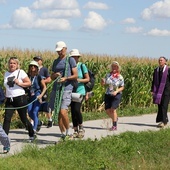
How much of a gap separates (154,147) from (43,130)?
10.1 ft

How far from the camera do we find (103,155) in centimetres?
982

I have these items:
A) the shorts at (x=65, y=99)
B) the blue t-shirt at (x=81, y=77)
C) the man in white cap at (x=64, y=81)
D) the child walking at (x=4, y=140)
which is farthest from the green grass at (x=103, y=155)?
the blue t-shirt at (x=81, y=77)

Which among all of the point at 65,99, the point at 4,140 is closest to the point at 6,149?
the point at 4,140

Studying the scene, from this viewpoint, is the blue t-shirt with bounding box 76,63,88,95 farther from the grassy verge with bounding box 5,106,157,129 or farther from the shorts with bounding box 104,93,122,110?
the grassy verge with bounding box 5,106,157,129

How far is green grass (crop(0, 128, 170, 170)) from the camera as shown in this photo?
8.70m

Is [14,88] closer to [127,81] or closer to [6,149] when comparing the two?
[6,149]

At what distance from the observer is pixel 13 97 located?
10.3 metres

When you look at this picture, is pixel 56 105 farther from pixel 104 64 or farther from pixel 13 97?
pixel 104 64

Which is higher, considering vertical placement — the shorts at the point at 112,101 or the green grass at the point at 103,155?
the shorts at the point at 112,101

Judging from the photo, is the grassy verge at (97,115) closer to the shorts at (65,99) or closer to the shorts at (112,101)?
the shorts at (112,101)

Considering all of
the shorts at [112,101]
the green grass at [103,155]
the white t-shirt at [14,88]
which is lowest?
the green grass at [103,155]

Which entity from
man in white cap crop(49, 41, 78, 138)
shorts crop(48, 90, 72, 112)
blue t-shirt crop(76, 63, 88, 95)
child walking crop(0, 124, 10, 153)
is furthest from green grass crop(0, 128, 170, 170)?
blue t-shirt crop(76, 63, 88, 95)

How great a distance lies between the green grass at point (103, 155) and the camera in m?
8.70

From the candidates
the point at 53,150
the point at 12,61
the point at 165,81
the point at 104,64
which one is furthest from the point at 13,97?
the point at 104,64
